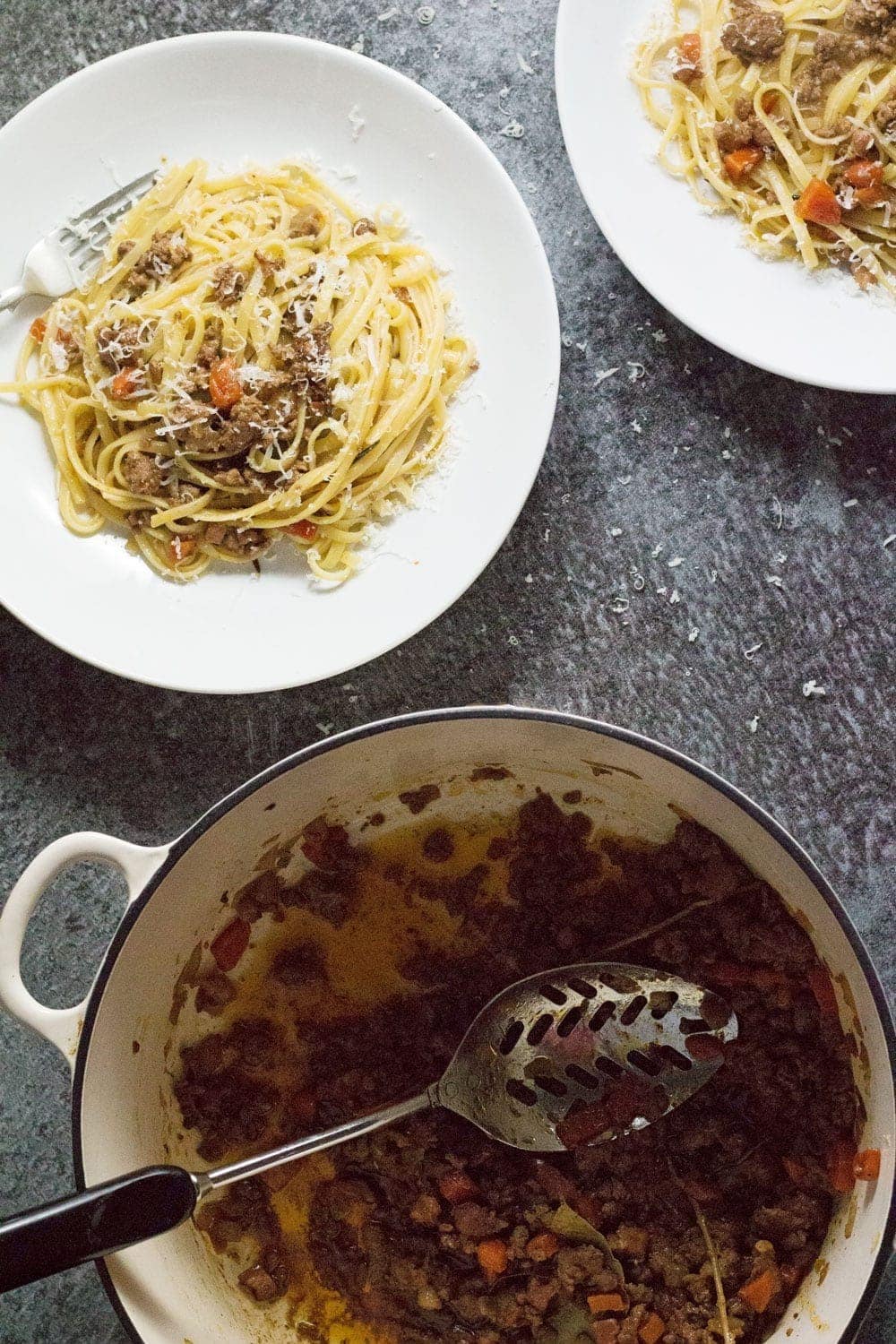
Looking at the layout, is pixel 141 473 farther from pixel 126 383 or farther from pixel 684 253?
pixel 684 253

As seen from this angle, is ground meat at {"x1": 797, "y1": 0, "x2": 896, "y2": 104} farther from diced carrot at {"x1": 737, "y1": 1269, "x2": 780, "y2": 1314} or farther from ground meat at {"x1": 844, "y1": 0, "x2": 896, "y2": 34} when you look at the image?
diced carrot at {"x1": 737, "y1": 1269, "x2": 780, "y2": 1314}

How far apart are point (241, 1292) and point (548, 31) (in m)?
2.47

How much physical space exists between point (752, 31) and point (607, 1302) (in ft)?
7.73

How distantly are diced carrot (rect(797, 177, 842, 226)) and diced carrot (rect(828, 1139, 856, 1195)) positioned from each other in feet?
5.55

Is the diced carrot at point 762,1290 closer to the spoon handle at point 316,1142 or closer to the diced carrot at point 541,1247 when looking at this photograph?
the diced carrot at point 541,1247

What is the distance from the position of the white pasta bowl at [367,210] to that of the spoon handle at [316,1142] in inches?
30.7

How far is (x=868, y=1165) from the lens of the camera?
2.04m

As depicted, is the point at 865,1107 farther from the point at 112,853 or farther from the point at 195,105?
the point at 195,105

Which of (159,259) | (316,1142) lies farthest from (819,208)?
(316,1142)

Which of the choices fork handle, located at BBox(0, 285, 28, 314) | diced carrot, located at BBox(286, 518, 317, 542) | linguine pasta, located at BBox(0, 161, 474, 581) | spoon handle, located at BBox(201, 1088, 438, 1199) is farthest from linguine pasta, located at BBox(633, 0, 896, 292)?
spoon handle, located at BBox(201, 1088, 438, 1199)

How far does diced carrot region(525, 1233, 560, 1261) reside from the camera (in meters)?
2.18

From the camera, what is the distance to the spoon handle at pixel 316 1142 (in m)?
1.98

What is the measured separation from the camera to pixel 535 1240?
7.19ft

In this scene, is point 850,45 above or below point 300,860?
above
